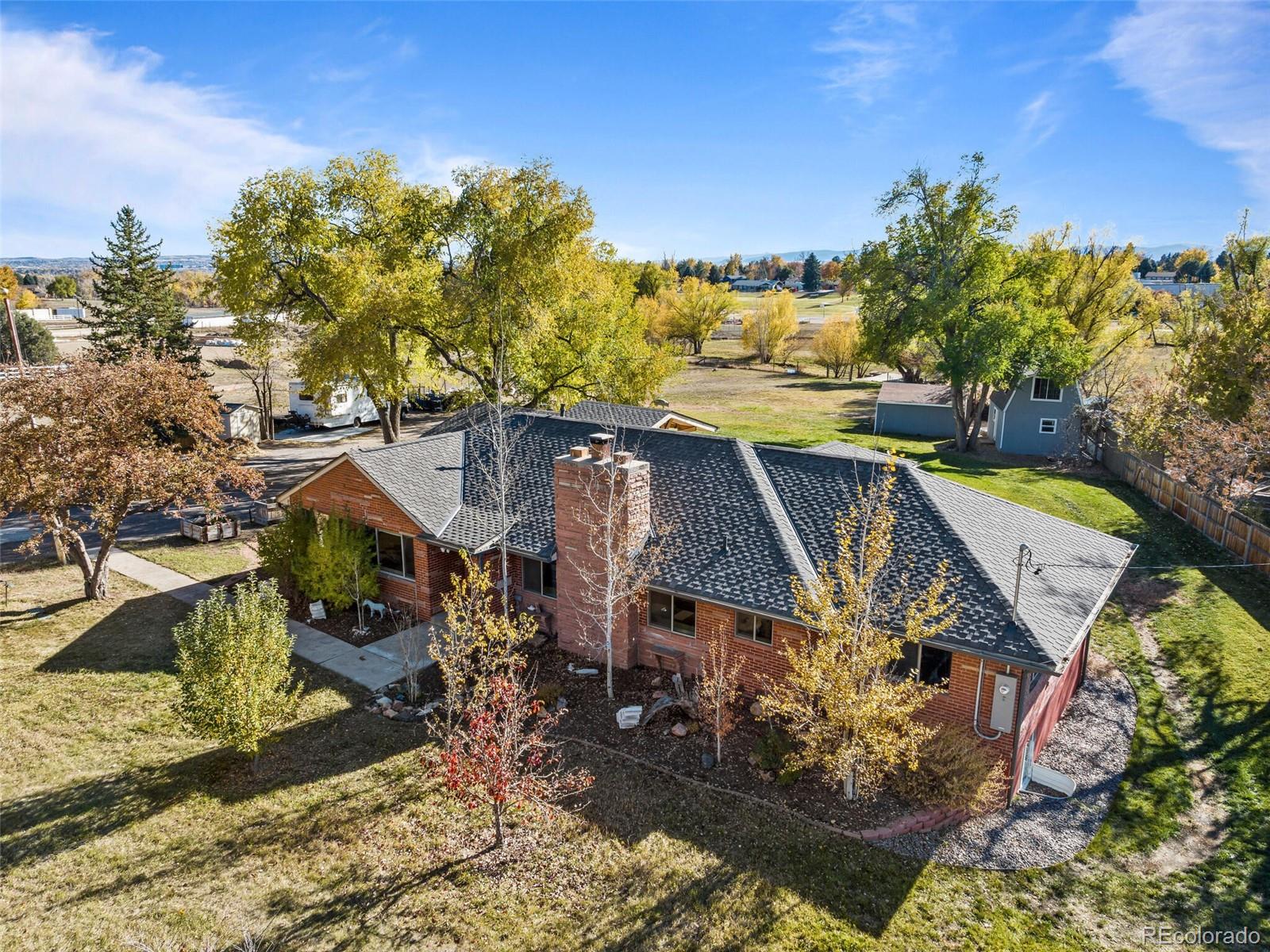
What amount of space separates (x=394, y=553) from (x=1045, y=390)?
1466 inches

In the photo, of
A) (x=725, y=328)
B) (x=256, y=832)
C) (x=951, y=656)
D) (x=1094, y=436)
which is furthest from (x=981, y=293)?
(x=725, y=328)

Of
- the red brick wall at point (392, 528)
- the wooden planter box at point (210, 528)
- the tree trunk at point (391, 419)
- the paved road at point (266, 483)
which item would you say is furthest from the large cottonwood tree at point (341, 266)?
the red brick wall at point (392, 528)

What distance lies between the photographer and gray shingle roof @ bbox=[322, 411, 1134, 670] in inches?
563

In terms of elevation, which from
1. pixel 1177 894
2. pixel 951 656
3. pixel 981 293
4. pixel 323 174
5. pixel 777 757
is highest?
pixel 323 174

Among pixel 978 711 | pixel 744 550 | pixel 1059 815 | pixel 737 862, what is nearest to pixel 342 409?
pixel 744 550

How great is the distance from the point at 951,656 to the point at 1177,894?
15.6 ft

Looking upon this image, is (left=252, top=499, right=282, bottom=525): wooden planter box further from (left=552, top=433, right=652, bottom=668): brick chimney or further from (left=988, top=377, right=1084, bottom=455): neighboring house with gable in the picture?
(left=988, top=377, right=1084, bottom=455): neighboring house with gable

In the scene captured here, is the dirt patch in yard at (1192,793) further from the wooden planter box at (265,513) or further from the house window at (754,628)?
the wooden planter box at (265,513)

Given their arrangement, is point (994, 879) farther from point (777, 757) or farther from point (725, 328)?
point (725, 328)

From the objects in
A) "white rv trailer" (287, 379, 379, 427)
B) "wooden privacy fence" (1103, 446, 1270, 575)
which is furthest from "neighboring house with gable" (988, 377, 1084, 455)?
"white rv trailer" (287, 379, 379, 427)

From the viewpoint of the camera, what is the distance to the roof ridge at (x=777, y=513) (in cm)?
1586

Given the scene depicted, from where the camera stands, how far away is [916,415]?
5081 cm

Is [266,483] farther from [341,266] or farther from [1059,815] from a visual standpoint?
[1059,815]

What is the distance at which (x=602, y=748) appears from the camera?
14.9 meters
